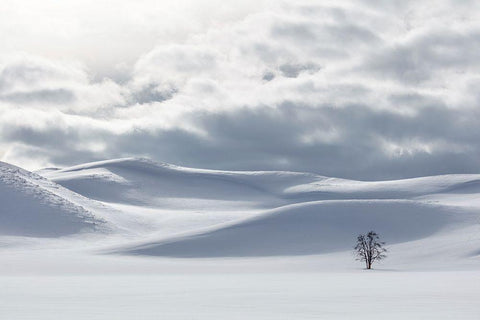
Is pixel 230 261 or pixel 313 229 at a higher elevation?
pixel 313 229

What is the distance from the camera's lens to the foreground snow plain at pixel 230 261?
1388 inches

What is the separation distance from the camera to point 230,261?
106250mm

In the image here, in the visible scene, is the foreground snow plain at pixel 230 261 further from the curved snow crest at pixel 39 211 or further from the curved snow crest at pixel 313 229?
the curved snow crest at pixel 39 211

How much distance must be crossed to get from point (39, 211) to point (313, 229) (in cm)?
6681

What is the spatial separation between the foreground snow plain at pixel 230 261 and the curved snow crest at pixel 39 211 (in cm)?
40

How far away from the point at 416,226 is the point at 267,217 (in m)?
25.6

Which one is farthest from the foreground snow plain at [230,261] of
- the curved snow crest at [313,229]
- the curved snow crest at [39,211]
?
the curved snow crest at [39,211]

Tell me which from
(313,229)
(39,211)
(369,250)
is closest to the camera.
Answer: (369,250)

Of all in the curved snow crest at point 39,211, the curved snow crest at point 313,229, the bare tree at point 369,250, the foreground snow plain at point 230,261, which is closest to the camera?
the foreground snow plain at point 230,261

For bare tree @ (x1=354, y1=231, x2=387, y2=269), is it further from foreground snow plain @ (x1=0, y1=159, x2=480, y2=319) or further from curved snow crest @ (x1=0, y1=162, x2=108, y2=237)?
curved snow crest @ (x1=0, y1=162, x2=108, y2=237)

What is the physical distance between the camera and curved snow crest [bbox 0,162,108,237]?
153250mm

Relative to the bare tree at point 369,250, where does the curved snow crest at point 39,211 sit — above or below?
above

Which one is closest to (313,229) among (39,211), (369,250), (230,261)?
(230,261)

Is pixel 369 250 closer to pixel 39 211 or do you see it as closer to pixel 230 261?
pixel 230 261
